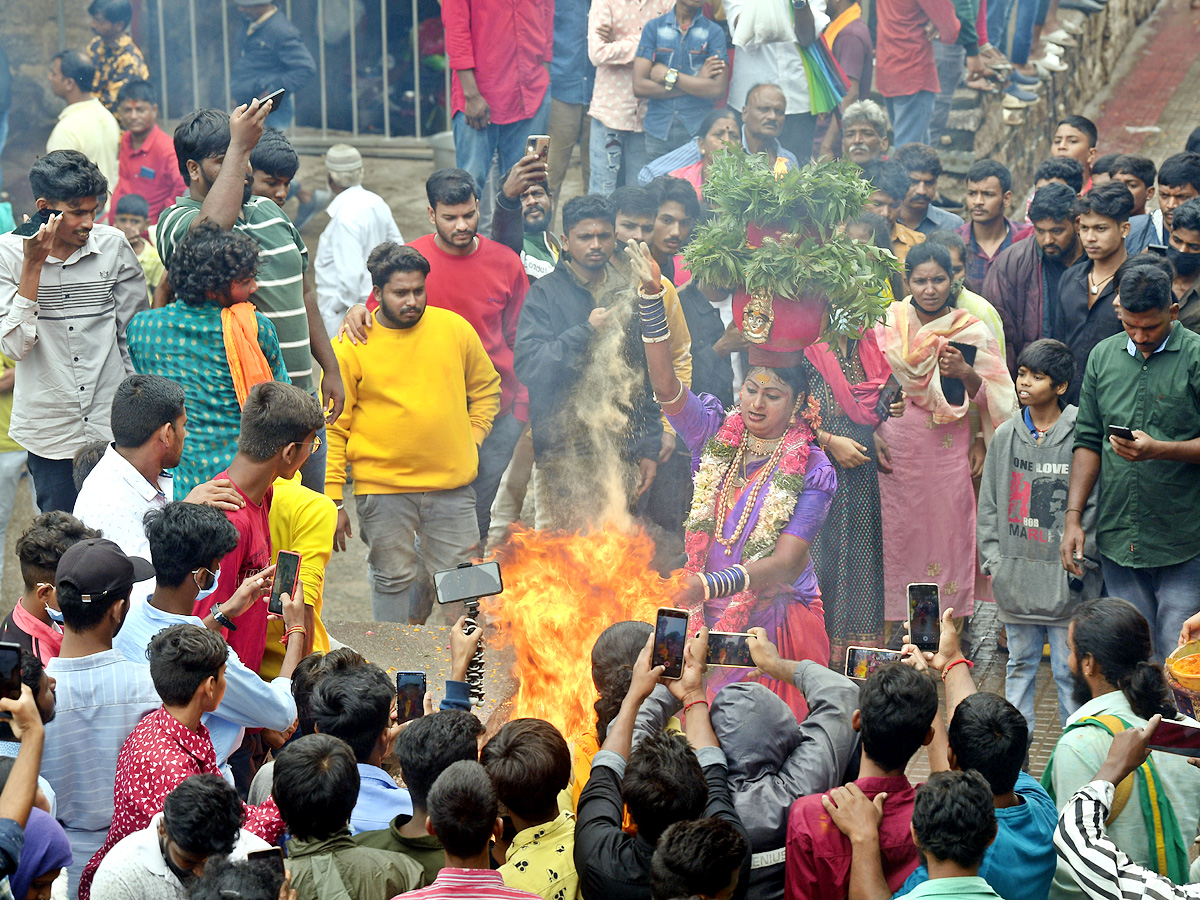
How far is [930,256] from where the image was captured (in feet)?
23.9

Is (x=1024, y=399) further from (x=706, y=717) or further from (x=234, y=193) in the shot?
(x=234, y=193)

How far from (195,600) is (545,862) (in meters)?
1.65

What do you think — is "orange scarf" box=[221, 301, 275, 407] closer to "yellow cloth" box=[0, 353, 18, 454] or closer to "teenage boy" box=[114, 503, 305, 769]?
"teenage boy" box=[114, 503, 305, 769]

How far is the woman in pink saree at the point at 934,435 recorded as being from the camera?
7285 millimetres

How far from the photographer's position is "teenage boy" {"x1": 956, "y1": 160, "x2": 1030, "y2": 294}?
8383mm

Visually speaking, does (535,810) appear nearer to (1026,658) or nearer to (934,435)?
(1026,658)

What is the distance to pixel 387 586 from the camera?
736 centimetres

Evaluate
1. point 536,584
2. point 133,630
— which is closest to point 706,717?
point 133,630

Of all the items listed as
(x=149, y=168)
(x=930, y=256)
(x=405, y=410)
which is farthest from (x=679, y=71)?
(x=149, y=168)

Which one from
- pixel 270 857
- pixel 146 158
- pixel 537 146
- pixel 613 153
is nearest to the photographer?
pixel 270 857

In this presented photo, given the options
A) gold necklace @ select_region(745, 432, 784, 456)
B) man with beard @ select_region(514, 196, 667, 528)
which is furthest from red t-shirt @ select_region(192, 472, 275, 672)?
man with beard @ select_region(514, 196, 667, 528)

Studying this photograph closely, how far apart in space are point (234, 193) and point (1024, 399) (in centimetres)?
390

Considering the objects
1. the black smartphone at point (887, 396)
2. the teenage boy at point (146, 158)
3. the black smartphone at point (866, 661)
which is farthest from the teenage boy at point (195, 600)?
the teenage boy at point (146, 158)

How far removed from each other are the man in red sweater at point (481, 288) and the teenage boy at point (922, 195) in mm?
2725
